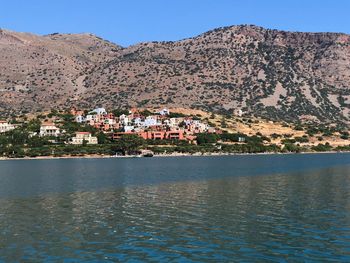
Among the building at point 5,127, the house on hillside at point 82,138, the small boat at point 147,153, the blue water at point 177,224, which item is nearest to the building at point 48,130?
the house on hillside at point 82,138

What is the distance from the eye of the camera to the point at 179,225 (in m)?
39.9

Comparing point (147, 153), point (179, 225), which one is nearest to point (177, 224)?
point (179, 225)

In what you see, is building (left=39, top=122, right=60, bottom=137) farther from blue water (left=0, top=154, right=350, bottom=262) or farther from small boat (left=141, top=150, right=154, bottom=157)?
blue water (left=0, top=154, right=350, bottom=262)

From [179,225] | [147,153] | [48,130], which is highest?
[48,130]

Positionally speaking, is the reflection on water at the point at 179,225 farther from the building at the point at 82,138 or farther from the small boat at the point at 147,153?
the building at the point at 82,138

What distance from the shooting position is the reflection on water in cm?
3150

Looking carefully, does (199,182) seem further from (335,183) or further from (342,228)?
(342,228)

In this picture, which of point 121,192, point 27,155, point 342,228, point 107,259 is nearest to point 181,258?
point 107,259

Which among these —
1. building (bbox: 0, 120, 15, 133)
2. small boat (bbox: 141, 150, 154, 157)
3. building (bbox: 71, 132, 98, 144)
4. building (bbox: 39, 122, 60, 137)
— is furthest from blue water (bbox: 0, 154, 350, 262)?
building (bbox: 0, 120, 15, 133)

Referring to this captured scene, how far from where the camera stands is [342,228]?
38.4 meters

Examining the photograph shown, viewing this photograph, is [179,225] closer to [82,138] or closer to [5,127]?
[82,138]

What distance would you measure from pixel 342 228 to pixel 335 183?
1441 inches

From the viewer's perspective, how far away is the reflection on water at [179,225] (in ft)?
103

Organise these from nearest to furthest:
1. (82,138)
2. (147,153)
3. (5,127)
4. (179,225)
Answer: (179,225)
(147,153)
(82,138)
(5,127)
